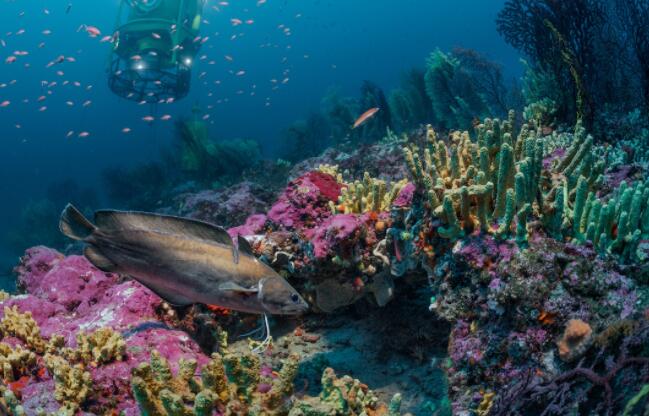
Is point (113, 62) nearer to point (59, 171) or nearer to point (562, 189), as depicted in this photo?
point (562, 189)

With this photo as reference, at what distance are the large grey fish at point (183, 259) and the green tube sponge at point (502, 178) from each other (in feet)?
4.94

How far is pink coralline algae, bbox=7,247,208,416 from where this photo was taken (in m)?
2.84

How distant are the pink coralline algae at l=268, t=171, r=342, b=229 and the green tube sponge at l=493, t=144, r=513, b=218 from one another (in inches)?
82.1

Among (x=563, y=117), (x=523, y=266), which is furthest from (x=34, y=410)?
(x=563, y=117)

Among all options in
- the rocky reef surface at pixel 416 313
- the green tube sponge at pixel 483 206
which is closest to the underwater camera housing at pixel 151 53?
the rocky reef surface at pixel 416 313

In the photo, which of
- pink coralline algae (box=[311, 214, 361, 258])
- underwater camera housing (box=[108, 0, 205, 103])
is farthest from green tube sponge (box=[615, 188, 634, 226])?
underwater camera housing (box=[108, 0, 205, 103])

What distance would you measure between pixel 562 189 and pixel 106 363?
335 cm

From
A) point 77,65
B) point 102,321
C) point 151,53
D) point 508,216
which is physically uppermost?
point 77,65

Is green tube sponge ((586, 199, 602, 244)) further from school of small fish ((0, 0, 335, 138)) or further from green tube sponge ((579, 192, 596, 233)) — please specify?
school of small fish ((0, 0, 335, 138))

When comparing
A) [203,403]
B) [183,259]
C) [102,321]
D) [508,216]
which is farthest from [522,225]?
[102,321]

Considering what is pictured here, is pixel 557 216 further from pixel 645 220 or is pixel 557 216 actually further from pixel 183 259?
pixel 183 259

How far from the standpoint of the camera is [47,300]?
4180 millimetres

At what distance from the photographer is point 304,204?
4.62 metres

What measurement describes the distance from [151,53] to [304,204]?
1425 centimetres
